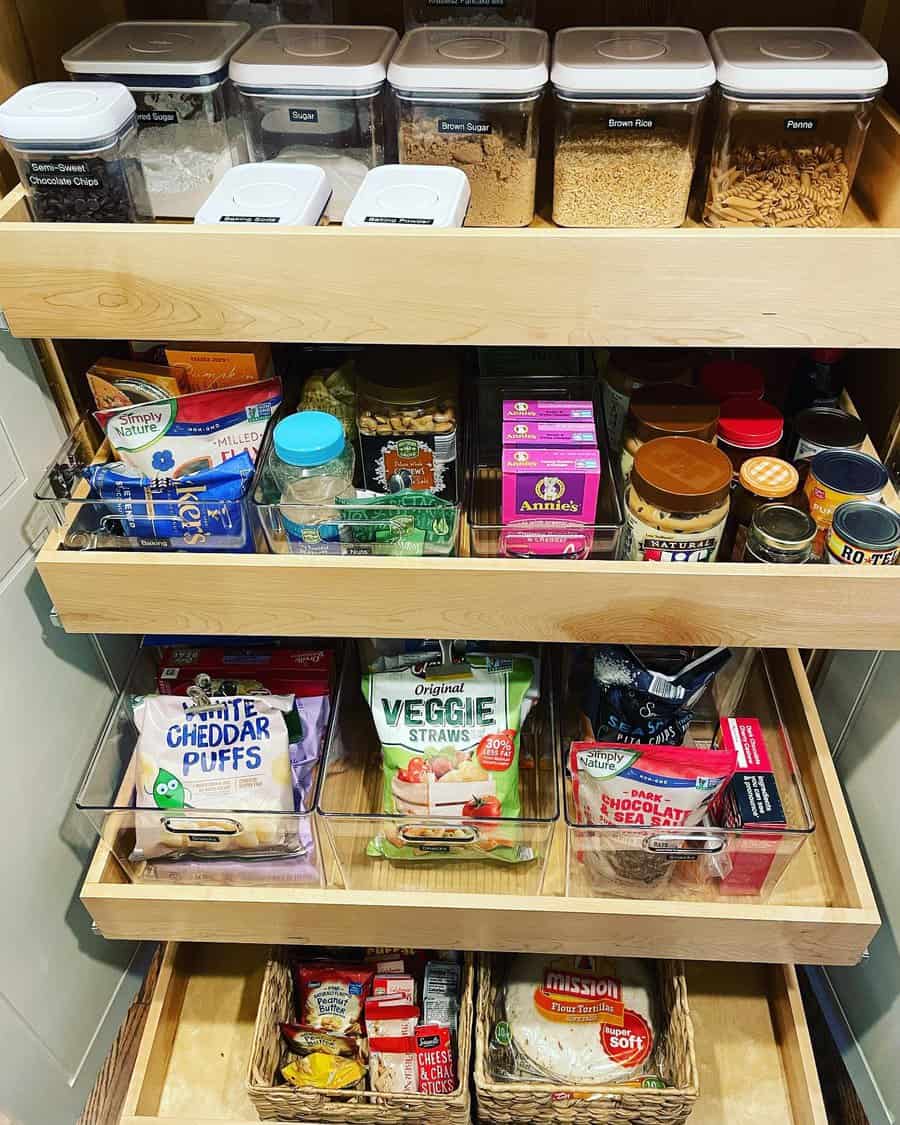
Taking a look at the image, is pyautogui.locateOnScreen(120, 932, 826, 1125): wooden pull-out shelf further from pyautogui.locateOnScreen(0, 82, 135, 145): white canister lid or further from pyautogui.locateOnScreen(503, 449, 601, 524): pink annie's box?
pyautogui.locateOnScreen(0, 82, 135, 145): white canister lid

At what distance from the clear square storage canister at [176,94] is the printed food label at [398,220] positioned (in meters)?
0.23

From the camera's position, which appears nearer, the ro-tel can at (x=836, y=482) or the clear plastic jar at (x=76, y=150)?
the clear plastic jar at (x=76, y=150)

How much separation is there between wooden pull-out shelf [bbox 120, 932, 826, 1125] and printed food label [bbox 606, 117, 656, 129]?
47.3 inches

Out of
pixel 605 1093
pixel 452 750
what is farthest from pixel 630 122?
pixel 605 1093

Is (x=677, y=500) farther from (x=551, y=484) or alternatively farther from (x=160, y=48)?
(x=160, y=48)

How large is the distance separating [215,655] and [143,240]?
68 centimetres

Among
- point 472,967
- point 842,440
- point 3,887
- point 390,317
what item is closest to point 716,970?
point 472,967

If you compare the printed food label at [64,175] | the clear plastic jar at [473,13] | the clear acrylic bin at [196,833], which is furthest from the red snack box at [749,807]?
the printed food label at [64,175]

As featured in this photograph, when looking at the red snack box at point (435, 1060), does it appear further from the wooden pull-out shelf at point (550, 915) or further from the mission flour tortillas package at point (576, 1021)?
the wooden pull-out shelf at point (550, 915)

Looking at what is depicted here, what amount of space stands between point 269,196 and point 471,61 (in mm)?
238

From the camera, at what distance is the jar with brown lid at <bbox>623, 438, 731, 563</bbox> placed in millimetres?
982

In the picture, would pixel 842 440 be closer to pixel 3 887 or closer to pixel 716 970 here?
pixel 716 970

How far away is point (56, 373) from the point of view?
1149 millimetres

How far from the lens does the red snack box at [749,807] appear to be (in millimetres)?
1203
